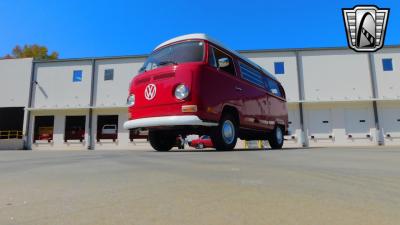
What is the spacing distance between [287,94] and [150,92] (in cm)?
1868

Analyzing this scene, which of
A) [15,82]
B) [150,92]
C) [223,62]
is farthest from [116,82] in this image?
[223,62]

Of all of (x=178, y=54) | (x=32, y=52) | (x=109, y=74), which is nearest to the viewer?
(x=178, y=54)

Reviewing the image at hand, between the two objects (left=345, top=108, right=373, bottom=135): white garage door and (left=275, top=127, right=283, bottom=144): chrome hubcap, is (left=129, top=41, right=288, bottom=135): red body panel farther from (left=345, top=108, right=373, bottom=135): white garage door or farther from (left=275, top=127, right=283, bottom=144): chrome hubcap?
(left=345, top=108, right=373, bottom=135): white garage door

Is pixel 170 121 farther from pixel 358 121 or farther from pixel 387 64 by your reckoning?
pixel 387 64

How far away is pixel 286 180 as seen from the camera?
250 centimetres

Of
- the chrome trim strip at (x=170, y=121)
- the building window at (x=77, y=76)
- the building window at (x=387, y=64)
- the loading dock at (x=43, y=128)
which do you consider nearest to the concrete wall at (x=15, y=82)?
the loading dock at (x=43, y=128)

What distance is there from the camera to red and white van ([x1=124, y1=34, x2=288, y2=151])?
19.9 feet

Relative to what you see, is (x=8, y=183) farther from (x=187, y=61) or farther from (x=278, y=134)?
(x=278, y=134)

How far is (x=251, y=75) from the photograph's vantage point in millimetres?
8422

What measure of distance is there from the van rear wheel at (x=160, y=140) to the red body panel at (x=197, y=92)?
1195 mm

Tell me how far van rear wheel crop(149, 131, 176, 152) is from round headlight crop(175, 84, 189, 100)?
86.5 inches

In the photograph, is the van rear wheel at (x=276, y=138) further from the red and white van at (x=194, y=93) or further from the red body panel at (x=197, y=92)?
the red body panel at (x=197, y=92)

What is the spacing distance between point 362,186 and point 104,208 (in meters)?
1.84

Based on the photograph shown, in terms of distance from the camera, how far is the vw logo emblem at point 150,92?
6574mm
